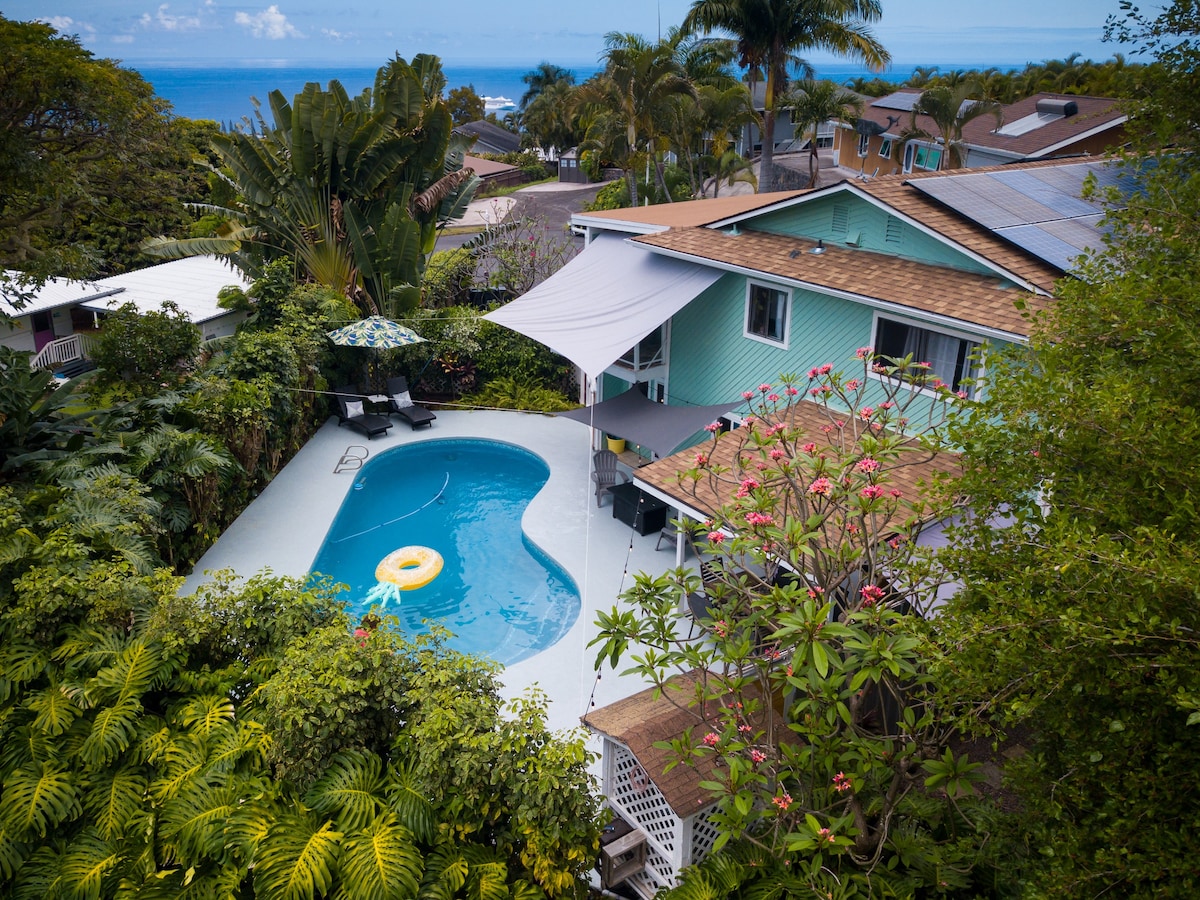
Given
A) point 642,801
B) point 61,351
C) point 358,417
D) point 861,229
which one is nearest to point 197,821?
point 642,801

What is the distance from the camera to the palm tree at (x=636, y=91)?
3456 centimetres

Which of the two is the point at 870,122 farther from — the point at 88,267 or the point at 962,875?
the point at 962,875

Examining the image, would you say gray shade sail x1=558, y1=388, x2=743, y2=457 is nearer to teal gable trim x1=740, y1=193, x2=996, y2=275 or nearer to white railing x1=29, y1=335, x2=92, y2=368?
teal gable trim x1=740, y1=193, x2=996, y2=275

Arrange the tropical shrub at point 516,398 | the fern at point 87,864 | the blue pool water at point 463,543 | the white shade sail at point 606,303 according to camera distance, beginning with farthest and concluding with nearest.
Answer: the tropical shrub at point 516,398 < the white shade sail at point 606,303 < the blue pool water at point 463,543 < the fern at point 87,864

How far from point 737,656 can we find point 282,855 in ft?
16.0

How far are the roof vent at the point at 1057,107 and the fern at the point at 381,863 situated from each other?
51312 millimetres

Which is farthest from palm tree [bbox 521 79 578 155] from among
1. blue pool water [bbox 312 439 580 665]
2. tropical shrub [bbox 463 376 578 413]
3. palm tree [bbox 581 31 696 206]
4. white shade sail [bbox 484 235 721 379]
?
blue pool water [bbox 312 439 580 665]

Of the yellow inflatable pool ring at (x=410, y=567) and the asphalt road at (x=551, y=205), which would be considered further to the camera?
the asphalt road at (x=551, y=205)

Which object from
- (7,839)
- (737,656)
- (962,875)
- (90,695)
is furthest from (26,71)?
(962,875)

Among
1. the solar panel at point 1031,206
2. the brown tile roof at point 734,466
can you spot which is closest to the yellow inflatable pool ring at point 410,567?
the brown tile roof at point 734,466

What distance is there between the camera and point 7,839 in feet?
31.4

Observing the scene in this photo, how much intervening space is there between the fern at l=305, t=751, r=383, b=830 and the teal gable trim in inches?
473

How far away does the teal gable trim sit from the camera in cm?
1495

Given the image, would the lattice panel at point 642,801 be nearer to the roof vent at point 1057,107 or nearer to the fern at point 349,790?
the fern at point 349,790
